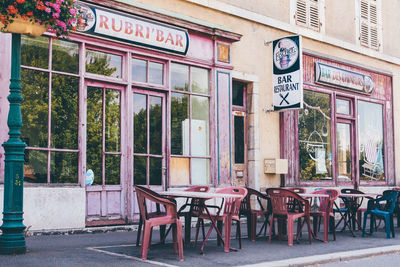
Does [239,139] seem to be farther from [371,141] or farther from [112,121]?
[371,141]

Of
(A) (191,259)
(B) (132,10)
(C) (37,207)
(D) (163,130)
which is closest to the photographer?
(A) (191,259)

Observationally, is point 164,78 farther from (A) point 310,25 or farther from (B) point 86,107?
(A) point 310,25

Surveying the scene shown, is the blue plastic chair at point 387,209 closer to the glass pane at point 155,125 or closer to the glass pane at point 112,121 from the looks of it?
the glass pane at point 155,125

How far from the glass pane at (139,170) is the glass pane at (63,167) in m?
1.35

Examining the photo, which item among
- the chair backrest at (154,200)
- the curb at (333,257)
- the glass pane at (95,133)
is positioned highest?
the glass pane at (95,133)

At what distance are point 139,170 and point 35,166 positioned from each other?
2.26 m

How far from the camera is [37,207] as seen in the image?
29.2ft

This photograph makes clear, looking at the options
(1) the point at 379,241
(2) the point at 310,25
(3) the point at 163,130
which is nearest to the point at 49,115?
(3) the point at 163,130

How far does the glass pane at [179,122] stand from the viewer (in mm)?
11453

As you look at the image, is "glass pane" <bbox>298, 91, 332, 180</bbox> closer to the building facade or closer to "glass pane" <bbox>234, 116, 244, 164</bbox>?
the building facade

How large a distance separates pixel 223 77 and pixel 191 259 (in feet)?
20.1

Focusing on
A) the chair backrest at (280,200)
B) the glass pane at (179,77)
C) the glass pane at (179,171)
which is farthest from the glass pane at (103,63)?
the chair backrest at (280,200)

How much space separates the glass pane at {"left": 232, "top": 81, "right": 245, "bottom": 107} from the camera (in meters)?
13.1

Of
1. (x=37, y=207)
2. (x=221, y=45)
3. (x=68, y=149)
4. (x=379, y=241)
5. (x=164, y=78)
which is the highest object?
(x=221, y=45)
